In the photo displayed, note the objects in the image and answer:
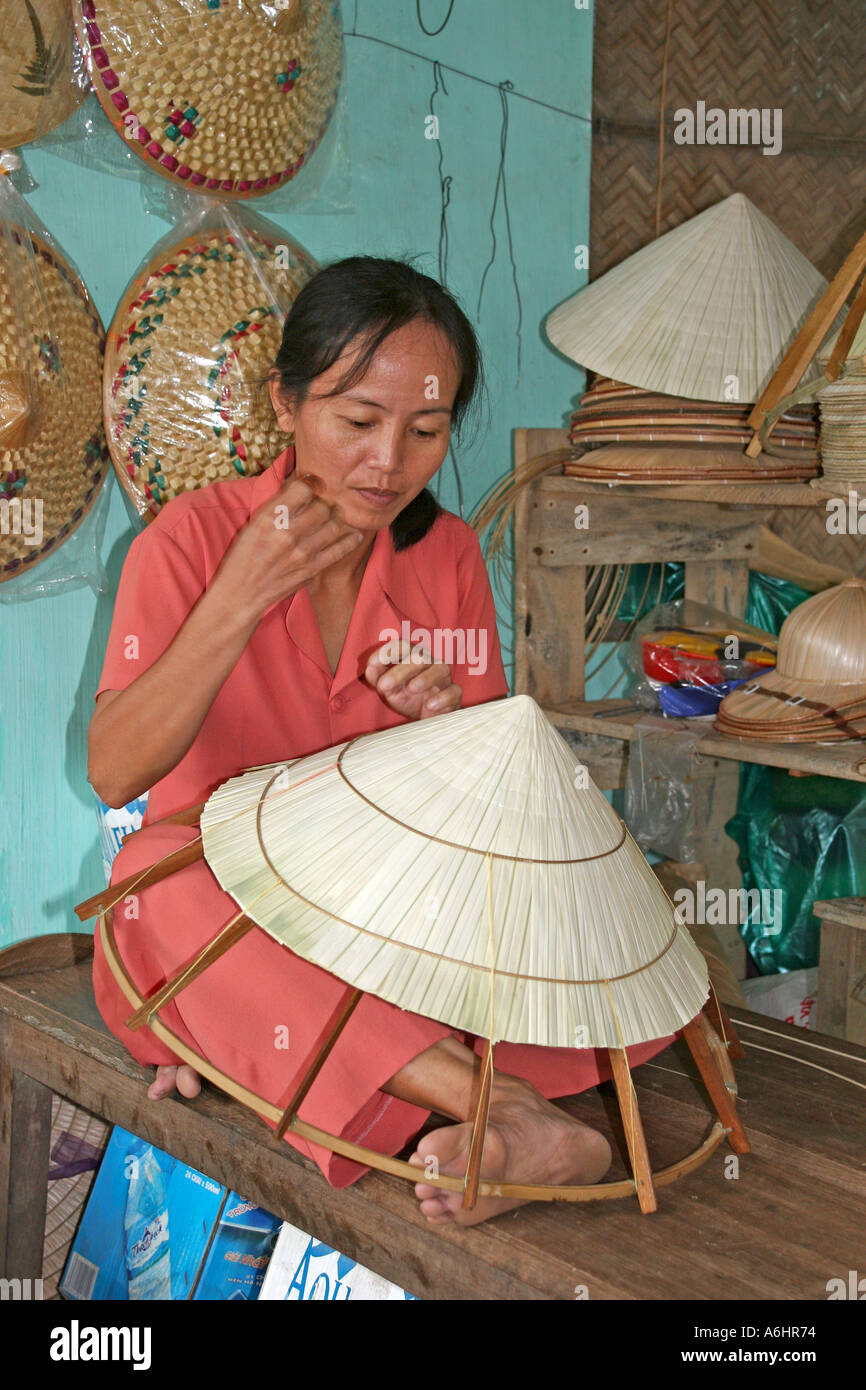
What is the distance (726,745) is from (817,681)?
191mm

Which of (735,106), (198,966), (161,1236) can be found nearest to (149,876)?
Answer: (198,966)

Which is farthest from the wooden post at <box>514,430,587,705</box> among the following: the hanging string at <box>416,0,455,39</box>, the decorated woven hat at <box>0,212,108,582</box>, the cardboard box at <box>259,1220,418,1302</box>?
the cardboard box at <box>259,1220,418,1302</box>

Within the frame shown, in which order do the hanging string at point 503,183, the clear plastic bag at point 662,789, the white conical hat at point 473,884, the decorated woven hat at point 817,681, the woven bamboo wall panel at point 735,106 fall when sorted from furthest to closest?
the woven bamboo wall panel at point 735,106 < the hanging string at point 503,183 < the clear plastic bag at point 662,789 < the decorated woven hat at point 817,681 < the white conical hat at point 473,884

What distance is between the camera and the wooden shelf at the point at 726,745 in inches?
77.3

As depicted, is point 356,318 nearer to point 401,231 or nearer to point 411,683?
point 411,683

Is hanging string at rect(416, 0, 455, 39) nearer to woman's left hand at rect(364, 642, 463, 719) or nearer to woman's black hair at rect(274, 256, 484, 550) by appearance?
woman's black hair at rect(274, 256, 484, 550)

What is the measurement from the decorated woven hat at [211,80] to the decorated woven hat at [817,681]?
3.77ft

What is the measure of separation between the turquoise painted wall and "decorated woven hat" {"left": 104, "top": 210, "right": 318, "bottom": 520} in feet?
0.61

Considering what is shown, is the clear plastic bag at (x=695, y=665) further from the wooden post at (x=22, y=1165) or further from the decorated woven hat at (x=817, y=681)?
the wooden post at (x=22, y=1165)

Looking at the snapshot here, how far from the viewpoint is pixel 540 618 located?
2.48 metres

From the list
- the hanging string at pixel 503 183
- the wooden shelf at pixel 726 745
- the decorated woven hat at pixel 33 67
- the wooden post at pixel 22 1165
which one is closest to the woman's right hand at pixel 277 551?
the decorated woven hat at pixel 33 67

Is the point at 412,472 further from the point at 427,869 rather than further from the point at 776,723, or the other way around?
the point at 776,723
